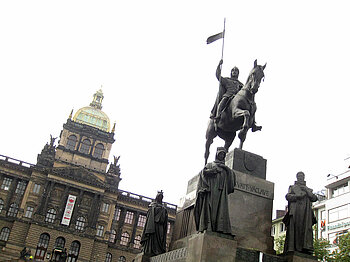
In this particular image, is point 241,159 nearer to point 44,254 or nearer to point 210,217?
point 210,217

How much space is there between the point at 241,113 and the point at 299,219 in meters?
3.19

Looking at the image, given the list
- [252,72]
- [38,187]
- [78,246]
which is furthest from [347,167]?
[38,187]

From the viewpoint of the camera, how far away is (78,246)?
70.2 metres

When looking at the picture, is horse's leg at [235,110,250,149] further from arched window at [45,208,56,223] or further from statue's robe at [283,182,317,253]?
arched window at [45,208,56,223]

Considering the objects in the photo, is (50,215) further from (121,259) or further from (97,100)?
(97,100)

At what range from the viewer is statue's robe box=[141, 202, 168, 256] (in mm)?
11734

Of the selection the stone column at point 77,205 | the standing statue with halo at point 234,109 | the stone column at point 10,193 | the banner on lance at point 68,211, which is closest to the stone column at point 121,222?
the stone column at point 77,205

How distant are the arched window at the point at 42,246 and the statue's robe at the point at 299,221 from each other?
212 ft

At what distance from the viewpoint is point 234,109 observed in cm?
1123

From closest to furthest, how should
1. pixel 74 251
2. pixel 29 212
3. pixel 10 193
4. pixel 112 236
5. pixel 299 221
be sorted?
pixel 299 221
pixel 74 251
pixel 29 212
pixel 10 193
pixel 112 236

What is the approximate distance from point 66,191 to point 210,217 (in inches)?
2717

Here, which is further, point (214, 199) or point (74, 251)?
point (74, 251)

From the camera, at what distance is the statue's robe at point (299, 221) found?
9172mm

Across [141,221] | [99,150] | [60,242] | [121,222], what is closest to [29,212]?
[60,242]
